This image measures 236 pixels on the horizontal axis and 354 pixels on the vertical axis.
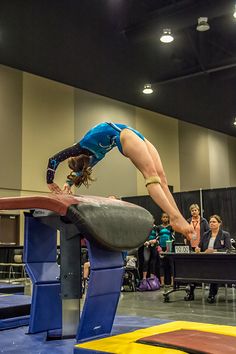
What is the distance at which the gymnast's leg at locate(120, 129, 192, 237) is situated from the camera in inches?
95.6

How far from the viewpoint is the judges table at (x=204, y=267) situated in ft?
19.5

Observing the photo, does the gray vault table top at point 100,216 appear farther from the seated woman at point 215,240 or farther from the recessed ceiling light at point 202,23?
the recessed ceiling light at point 202,23

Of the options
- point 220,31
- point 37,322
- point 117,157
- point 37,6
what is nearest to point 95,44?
point 37,6

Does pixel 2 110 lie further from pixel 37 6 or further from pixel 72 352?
pixel 72 352

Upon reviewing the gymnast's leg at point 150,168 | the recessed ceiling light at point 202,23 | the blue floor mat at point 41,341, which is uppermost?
the recessed ceiling light at point 202,23

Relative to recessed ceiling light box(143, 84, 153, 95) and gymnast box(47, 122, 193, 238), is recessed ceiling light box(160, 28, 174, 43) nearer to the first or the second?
recessed ceiling light box(143, 84, 153, 95)

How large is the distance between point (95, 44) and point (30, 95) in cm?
244

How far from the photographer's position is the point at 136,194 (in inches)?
490

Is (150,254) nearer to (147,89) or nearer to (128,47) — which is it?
(128,47)

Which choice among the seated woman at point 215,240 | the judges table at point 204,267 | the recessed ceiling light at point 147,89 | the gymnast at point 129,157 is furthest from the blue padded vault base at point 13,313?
the recessed ceiling light at point 147,89

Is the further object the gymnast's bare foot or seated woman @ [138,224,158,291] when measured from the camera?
seated woman @ [138,224,158,291]

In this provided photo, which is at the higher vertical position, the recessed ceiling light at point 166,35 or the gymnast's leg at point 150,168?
the recessed ceiling light at point 166,35

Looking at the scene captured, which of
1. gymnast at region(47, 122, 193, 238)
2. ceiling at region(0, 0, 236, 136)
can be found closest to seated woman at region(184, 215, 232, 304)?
ceiling at region(0, 0, 236, 136)

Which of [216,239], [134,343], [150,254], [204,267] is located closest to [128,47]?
[150,254]
